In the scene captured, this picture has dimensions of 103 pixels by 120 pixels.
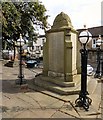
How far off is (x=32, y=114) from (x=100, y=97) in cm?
308

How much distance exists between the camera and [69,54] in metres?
8.56

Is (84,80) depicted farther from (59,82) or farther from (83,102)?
(59,82)

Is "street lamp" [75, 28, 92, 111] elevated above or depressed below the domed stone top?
below

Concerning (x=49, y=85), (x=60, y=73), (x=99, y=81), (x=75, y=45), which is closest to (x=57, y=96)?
(x=49, y=85)

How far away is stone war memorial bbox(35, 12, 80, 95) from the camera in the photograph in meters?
8.30

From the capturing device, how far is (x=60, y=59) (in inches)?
350

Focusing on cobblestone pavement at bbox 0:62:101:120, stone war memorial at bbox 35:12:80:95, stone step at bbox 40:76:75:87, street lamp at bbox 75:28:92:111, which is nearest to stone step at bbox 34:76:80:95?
stone war memorial at bbox 35:12:80:95

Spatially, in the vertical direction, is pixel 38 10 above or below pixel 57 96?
above

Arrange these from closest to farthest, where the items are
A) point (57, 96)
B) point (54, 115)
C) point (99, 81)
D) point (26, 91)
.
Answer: point (54, 115)
point (57, 96)
point (26, 91)
point (99, 81)

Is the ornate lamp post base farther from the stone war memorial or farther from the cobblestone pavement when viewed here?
the stone war memorial

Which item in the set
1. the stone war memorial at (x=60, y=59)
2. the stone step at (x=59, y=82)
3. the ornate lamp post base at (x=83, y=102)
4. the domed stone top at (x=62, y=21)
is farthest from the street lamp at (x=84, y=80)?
the domed stone top at (x=62, y=21)

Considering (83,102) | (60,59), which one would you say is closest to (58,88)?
(60,59)

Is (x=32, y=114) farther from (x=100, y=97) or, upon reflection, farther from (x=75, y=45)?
(x=75, y=45)

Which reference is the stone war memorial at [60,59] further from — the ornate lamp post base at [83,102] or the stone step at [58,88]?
the ornate lamp post base at [83,102]
